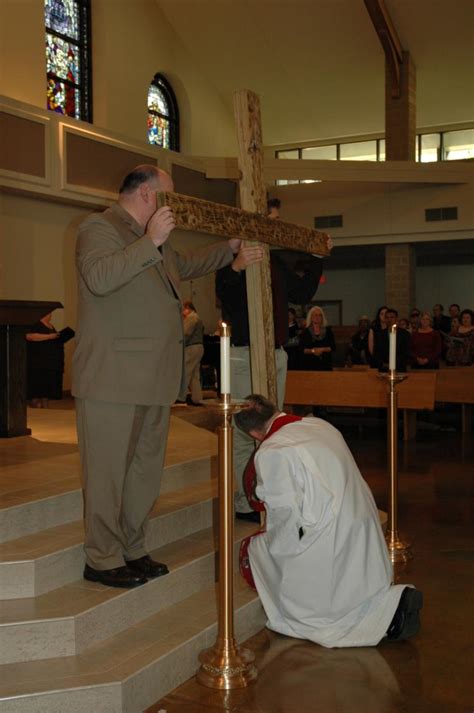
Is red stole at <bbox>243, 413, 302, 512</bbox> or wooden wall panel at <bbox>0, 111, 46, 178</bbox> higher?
wooden wall panel at <bbox>0, 111, 46, 178</bbox>

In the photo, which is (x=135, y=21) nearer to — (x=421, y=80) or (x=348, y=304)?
(x=421, y=80)

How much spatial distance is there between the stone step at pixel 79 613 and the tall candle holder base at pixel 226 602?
0.36 metres

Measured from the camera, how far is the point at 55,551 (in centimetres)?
330

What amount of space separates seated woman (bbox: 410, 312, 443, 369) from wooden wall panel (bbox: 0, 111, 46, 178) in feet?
17.2

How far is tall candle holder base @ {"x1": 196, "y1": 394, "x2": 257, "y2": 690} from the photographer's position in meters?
3.00

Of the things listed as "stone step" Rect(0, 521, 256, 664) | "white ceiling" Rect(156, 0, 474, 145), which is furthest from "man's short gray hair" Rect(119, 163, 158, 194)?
"white ceiling" Rect(156, 0, 474, 145)

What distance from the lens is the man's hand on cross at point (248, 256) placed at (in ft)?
12.3

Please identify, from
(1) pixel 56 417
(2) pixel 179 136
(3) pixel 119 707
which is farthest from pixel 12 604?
(2) pixel 179 136

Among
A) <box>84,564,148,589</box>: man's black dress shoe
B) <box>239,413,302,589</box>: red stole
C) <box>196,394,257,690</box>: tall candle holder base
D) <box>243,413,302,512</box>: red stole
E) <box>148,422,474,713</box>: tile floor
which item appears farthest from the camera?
<box>239,413,302,589</box>: red stole

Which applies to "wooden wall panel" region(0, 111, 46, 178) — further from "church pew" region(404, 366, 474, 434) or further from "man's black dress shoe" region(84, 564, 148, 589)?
"man's black dress shoe" region(84, 564, 148, 589)

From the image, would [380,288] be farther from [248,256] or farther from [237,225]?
[237,225]

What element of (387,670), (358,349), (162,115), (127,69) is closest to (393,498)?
(387,670)

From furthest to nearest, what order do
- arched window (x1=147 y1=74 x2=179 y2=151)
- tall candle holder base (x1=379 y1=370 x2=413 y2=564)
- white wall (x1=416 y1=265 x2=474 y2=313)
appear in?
white wall (x1=416 y1=265 x2=474 y2=313) < arched window (x1=147 y1=74 x2=179 y2=151) < tall candle holder base (x1=379 y1=370 x2=413 y2=564)

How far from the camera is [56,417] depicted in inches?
296
